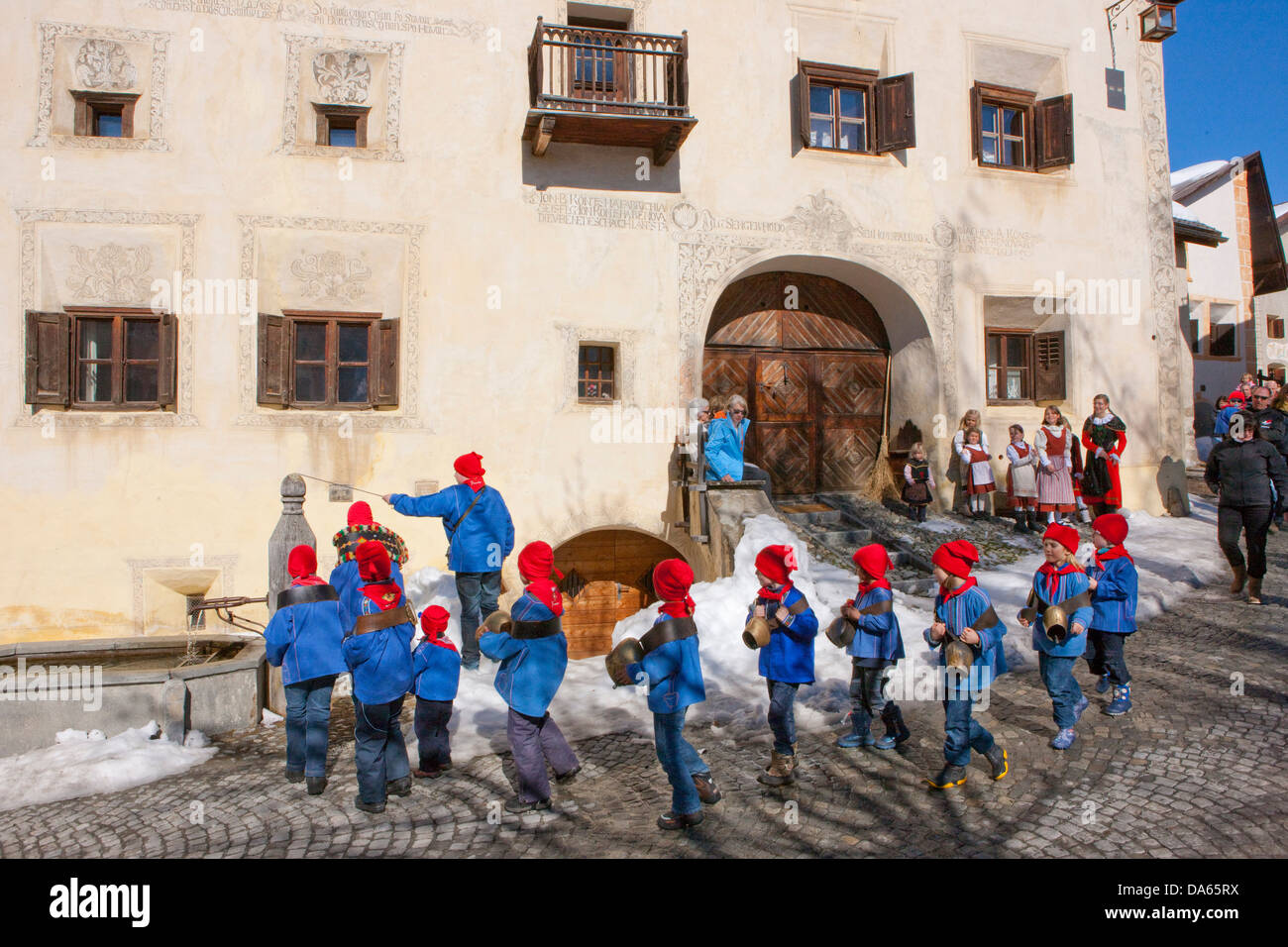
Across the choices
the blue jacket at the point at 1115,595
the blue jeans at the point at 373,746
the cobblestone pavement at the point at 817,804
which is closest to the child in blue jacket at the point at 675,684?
the cobblestone pavement at the point at 817,804

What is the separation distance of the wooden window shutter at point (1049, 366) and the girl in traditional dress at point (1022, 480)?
1.69 m

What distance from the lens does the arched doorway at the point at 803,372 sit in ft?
42.1

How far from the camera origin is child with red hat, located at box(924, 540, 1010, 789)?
16.0 ft

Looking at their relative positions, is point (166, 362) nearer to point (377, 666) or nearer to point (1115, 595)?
point (377, 666)

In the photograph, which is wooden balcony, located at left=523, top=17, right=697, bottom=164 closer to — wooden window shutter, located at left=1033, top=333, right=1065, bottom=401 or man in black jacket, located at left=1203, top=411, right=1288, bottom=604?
wooden window shutter, located at left=1033, top=333, right=1065, bottom=401

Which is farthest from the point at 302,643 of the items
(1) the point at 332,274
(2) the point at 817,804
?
(1) the point at 332,274

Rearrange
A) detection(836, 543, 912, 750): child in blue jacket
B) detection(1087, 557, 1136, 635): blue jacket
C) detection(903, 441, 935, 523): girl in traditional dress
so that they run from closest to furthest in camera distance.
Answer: detection(836, 543, 912, 750): child in blue jacket → detection(1087, 557, 1136, 635): blue jacket → detection(903, 441, 935, 523): girl in traditional dress

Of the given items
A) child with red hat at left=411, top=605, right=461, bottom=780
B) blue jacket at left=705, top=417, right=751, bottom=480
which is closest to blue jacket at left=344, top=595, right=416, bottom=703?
child with red hat at left=411, top=605, right=461, bottom=780

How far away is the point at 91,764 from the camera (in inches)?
228

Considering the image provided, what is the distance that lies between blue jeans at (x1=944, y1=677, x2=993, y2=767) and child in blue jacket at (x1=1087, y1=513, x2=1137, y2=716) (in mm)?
1456

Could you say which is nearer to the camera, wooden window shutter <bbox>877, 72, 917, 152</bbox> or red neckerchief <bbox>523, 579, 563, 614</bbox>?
red neckerchief <bbox>523, 579, 563, 614</bbox>

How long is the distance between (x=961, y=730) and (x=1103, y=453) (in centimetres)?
856

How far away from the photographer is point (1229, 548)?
29.1 feet

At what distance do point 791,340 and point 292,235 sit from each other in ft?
23.9
